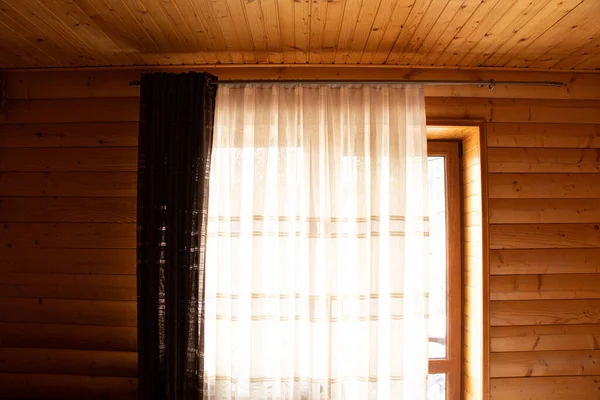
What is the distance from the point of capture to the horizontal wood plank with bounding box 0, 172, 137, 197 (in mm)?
2309

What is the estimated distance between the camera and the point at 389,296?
2.12 metres

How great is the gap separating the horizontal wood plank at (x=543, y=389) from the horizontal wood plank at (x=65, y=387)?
2002mm

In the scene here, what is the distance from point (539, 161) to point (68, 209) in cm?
270

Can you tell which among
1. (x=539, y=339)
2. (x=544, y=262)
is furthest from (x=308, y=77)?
(x=539, y=339)

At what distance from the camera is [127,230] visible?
2293 millimetres

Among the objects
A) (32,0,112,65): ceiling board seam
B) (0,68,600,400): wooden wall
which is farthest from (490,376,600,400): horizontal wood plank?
(32,0,112,65): ceiling board seam

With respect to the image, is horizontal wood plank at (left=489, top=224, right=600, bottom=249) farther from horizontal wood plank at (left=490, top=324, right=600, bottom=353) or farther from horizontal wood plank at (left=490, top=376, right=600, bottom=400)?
horizontal wood plank at (left=490, top=376, right=600, bottom=400)

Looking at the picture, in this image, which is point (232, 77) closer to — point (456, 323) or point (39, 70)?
point (39, 70)

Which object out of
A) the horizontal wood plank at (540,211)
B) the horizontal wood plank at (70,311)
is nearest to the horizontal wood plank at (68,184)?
the horizontal wood plank at (70,311)

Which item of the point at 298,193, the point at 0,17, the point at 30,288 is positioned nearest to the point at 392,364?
the point at 298,193

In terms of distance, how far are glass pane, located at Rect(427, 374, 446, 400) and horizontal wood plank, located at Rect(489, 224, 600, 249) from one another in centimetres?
91

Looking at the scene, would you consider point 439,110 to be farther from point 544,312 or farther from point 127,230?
point 127,230

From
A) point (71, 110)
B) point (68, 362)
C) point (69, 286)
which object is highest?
point (71, 110)

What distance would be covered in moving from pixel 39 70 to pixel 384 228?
7.15ft
